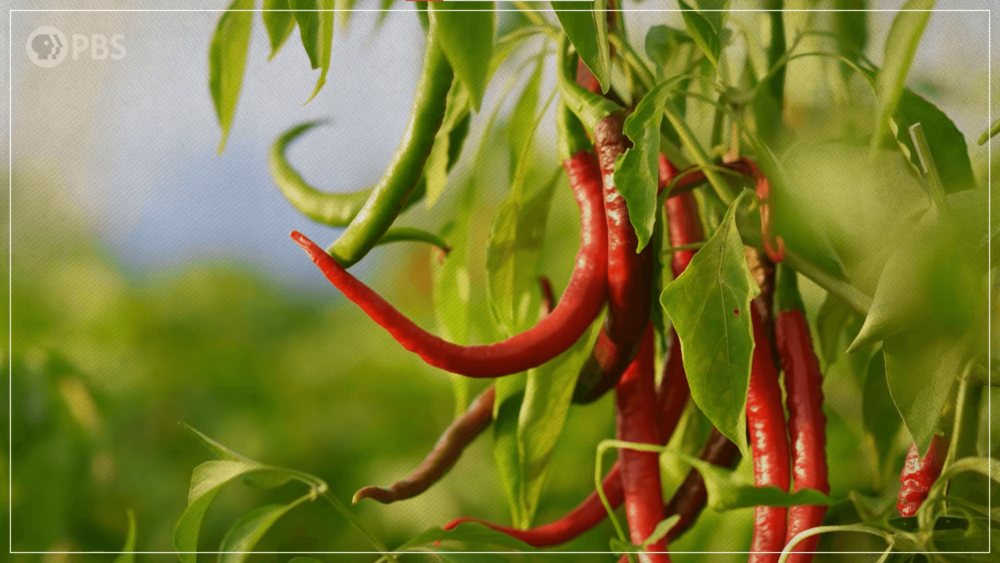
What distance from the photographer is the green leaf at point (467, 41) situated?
0.35m

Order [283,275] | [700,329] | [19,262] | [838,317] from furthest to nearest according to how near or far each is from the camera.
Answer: [283,275], [19,262], [838,317], [700,329]

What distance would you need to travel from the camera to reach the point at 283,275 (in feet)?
2.38

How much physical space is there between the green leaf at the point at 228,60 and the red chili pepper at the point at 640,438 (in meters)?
0.24

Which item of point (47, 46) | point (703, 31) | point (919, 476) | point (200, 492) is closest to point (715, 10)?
point (703, 31)

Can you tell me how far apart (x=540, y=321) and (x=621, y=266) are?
42 mm

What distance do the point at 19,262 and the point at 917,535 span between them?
1.93 ft

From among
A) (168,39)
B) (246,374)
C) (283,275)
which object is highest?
(168,39)

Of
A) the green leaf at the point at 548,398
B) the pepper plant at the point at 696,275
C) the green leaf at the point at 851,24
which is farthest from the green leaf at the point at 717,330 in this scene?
the green leaf at the point at 851,24

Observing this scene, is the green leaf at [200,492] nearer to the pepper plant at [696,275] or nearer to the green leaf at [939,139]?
the pepper plant at [696,275]

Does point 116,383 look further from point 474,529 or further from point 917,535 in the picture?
point 917,535

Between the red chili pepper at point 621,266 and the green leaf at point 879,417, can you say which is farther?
the green leaf at point 879,417

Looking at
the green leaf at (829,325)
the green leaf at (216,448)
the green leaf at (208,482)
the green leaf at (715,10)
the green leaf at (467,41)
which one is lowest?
the green leaf at (208,482)

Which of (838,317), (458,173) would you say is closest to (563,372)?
(838,317)

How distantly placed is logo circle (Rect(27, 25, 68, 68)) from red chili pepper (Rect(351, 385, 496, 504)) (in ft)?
1.19
